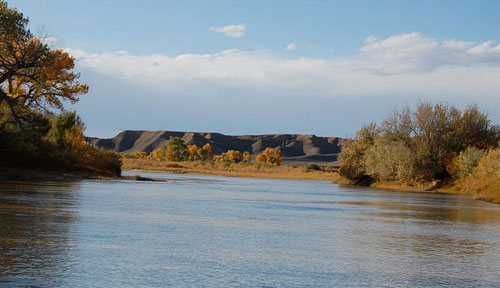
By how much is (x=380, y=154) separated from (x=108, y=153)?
78.7 feet

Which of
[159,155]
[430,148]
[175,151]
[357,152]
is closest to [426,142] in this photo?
[430,148]

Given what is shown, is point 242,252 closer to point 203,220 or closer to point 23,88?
point 203,220

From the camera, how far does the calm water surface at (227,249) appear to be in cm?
812

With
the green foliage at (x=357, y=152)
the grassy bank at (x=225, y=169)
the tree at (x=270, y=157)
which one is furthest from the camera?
the tree at (x=270, y=157)

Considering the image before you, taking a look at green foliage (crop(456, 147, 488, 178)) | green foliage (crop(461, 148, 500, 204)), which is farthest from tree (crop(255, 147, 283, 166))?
green foliage (crop(461, 148, 500, 204))

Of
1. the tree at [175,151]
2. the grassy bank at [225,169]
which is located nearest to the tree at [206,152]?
the tree at [175,151]

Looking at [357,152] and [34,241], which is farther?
[357,152]

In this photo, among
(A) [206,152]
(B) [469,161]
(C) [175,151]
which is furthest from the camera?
(A) [206,152]

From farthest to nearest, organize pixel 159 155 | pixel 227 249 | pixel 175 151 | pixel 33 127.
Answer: pixel 159 155 < pixel 175 151 < pixel 33 127 < pixel 227 249

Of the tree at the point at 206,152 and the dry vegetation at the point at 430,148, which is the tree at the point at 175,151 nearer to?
the tree at the point at 206,152

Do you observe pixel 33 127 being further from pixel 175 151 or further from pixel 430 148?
pixel 175 151

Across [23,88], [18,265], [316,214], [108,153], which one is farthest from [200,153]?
Result: [18,265]

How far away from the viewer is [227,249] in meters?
10.8

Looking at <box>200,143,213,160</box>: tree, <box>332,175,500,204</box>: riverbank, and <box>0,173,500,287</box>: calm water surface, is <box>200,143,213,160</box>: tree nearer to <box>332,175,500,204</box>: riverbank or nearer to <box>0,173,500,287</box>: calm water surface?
<box>332,175,500,204</box>: riverbank
